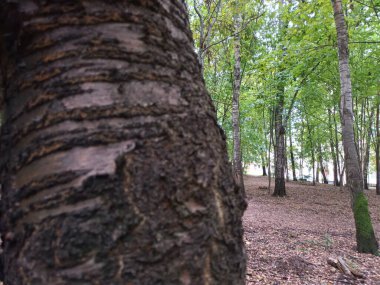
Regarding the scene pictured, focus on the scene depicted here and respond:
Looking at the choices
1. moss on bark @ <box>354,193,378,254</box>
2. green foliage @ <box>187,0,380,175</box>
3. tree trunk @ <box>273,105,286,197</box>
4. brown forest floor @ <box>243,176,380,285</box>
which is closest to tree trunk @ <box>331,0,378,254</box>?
moss on bark @ <box>354,193,378,254</box>

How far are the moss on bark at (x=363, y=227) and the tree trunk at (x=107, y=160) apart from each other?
249 inches

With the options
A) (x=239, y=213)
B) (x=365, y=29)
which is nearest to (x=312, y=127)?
(x=365, y=29)

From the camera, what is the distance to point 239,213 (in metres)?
0.97

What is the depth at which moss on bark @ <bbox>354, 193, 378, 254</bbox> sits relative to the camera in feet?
20.5

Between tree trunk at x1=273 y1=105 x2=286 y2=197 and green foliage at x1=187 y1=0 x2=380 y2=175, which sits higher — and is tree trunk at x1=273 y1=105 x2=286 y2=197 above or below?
below

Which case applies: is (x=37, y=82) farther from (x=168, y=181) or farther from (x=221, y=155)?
(x=221, y=155)

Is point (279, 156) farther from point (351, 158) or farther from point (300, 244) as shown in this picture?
point (351, 158)

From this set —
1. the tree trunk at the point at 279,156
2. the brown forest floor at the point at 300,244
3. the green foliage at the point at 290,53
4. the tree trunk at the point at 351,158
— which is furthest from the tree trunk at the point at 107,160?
the tree trunk at the point at 279,156

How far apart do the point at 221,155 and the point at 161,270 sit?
0.37 m

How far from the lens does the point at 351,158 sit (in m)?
6.17

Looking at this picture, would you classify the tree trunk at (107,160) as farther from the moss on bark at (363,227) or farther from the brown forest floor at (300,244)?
the moss on bark at (363,227)

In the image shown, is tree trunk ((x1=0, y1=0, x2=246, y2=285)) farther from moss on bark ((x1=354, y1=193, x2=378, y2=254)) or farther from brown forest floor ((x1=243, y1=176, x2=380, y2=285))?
moss on bark ((x1=354, y1=193, x2=378, y2=254))

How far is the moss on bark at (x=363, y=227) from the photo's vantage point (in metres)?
6.25

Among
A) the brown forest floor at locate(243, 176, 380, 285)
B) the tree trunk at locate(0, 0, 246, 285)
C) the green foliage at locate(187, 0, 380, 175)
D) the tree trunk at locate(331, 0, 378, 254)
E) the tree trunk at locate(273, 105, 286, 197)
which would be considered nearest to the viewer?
the tree trunk at locate(0, 0, 246, 285)
